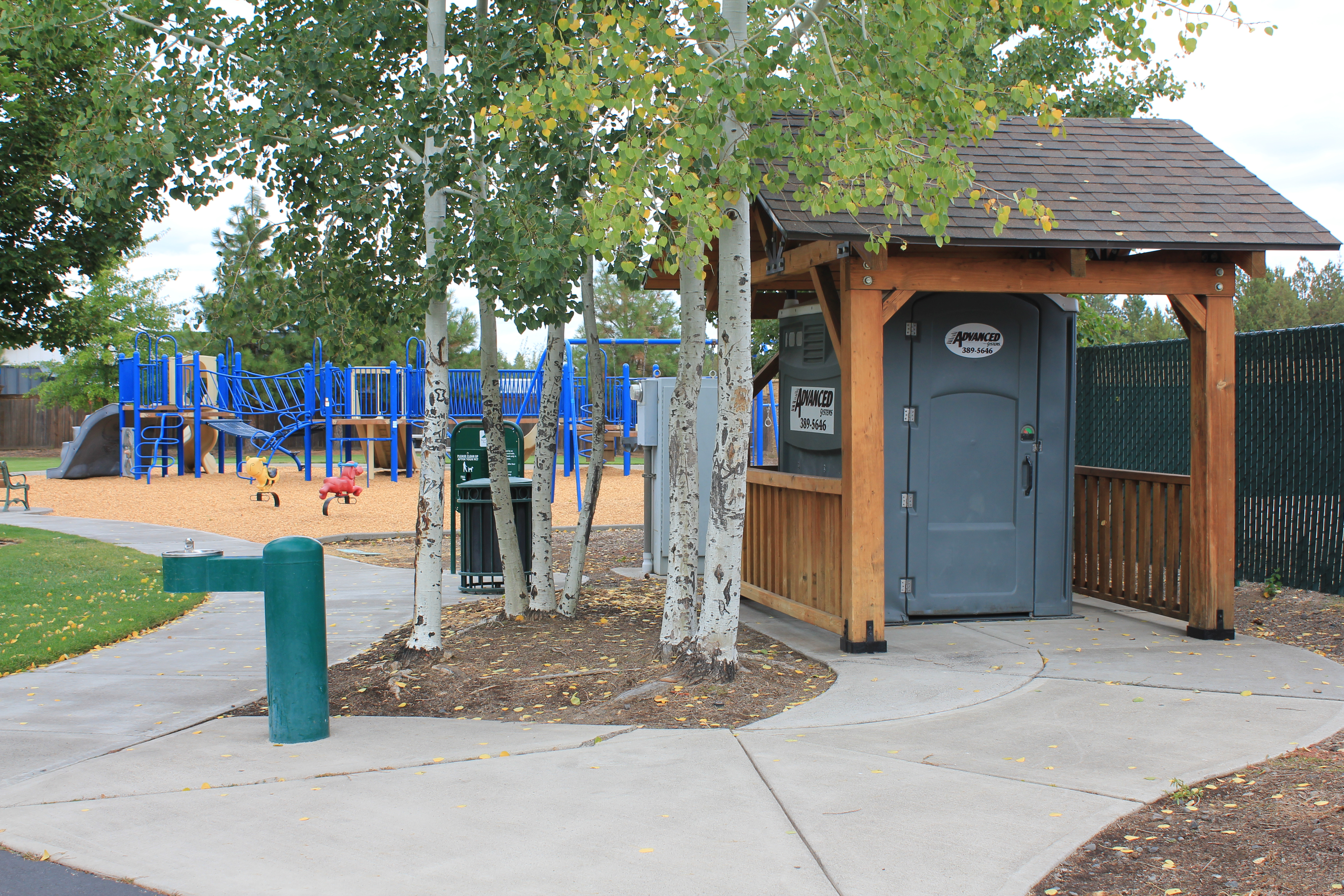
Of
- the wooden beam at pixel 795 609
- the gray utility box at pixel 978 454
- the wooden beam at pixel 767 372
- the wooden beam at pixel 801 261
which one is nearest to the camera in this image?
the wooden beam at pixel 801 261

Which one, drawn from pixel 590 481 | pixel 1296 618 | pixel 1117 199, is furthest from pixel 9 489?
pixel 1296 618

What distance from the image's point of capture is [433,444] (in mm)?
6242

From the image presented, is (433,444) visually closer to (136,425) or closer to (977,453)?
(977,453)

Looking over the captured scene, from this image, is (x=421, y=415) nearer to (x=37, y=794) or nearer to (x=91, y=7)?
(x=91, y=7)

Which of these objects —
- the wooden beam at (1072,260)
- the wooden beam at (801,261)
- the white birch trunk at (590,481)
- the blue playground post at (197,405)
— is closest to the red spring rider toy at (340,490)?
the blue playground post at (197,405)

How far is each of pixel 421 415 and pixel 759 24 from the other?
18347mm

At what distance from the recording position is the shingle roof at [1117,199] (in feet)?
22.0

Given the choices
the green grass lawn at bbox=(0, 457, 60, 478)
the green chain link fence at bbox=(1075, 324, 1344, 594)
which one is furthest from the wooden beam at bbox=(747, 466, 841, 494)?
the green grass lawn at bbox=(0, 457, 60, 478)

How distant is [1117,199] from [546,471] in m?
4.37

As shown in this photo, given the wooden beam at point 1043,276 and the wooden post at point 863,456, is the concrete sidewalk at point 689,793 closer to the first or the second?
the wooden post at point 863,456

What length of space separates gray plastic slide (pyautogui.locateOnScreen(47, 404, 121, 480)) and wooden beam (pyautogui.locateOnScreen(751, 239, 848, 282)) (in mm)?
19313

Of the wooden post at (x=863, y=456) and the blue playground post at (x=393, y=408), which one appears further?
the blue playground post at (x=393, y=408)

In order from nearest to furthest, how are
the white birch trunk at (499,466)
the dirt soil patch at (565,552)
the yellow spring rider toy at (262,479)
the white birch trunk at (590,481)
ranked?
1. the white birch trunk at (499,466)
2. the white birch trunk at (590,481)
3. the dirt soil patch at (565,552)
4. the yellow spring rider toy at (262,479)

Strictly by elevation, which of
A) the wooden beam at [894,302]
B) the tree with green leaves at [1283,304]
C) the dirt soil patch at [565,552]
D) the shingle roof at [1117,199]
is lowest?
the dirt soil patch at [565,552]
